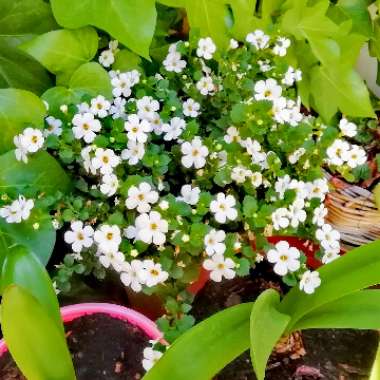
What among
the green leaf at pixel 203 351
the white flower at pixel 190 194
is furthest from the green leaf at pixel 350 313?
the white flower at pixel 190 194

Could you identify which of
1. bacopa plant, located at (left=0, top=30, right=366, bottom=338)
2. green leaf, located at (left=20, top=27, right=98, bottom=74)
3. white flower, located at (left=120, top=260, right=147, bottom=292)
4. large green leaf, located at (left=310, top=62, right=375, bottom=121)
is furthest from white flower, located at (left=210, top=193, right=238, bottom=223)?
large green leaf, located at (left=310, top=62, right=375, bottom=121)

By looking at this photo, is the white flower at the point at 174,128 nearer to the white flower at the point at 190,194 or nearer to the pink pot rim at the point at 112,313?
the white flower at the point at 190,194

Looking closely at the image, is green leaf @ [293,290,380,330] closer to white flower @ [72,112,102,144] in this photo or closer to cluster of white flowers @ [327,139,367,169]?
cluster of white flowers @ [327,139,367,169]

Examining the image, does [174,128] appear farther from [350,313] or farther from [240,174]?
[350,313]

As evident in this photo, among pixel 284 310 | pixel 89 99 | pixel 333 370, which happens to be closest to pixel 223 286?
pixel 333 370

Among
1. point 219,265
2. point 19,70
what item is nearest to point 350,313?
point 219,265

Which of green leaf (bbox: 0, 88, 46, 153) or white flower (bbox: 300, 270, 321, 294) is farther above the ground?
green leaf (bbox: 0, 88, 46, 153)

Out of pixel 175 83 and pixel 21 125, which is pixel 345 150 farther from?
pixel 21 125
